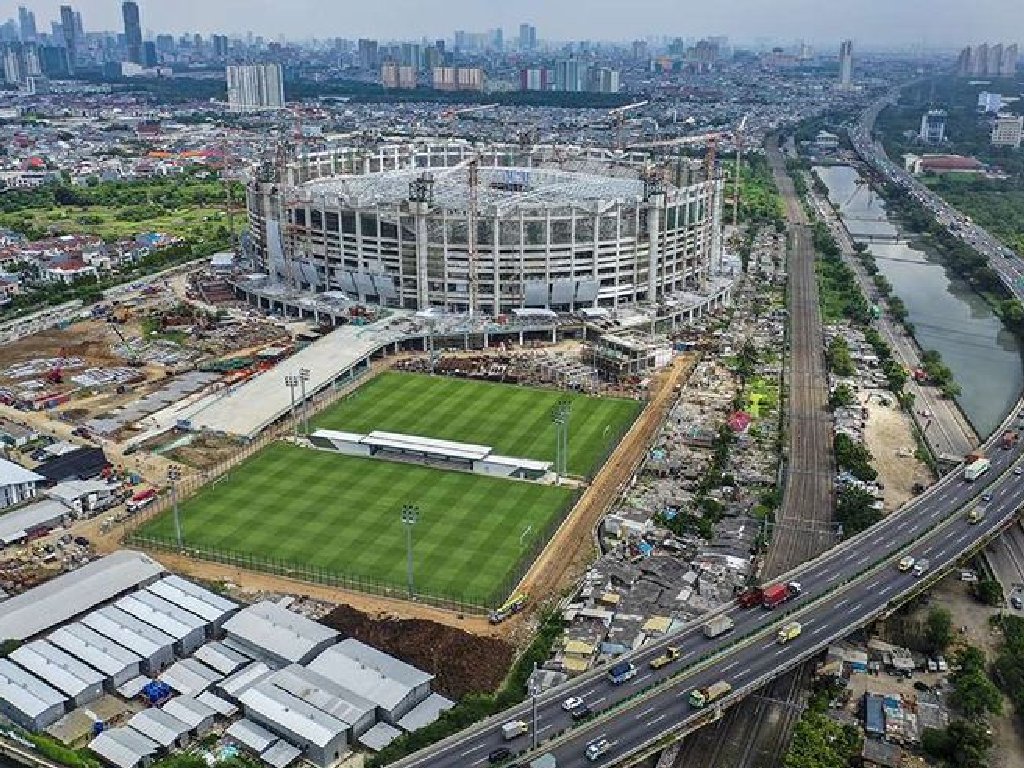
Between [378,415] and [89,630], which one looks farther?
[378,415]

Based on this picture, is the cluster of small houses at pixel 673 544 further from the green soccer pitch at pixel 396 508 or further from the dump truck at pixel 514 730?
the dump truck at pixel 514 730

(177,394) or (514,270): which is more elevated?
(514,270)

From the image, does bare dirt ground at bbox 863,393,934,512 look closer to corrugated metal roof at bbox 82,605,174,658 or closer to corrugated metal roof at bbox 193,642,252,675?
corrugated metal roof at bbox 193,642,252,675

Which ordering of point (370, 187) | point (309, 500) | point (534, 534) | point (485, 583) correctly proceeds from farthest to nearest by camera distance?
point (370, 187)
point (309, 500)
point (534, 534)
point (485, 583)

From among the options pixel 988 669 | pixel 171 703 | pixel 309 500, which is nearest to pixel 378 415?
pixel 309 500

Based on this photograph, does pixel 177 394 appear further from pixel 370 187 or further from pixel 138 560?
pixel 370 187

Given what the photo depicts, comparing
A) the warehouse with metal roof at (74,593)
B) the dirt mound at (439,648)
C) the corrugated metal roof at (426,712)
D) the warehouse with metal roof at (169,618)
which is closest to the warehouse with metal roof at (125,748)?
the warehouse with metal roof at (169,618)

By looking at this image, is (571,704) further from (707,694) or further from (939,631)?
(939,631)
